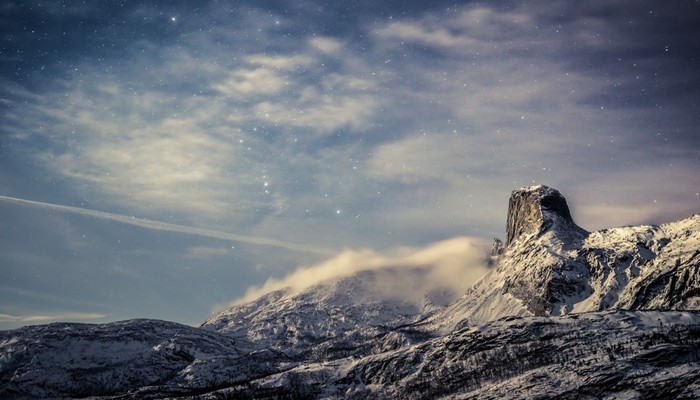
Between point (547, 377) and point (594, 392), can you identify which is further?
point (547, 377)

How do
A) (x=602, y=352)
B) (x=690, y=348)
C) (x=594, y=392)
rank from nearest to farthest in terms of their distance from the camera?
(x=594, y=392), (x=690, y=348), (x=602, y=352)

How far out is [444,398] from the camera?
622ft

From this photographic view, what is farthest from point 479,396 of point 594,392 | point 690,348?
point 690,348

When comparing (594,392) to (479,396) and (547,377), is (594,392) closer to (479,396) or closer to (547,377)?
(547,377)

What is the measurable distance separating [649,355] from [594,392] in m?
29.9

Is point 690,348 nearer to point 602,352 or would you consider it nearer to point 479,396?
point 602,352

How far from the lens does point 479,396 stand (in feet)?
545

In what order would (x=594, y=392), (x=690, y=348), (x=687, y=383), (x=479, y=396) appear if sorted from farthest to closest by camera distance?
(x=479, y=396), (x=690, y=348), (x=594, y=392), (x=687, y=383)

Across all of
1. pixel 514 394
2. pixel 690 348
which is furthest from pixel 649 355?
pixel 514 394

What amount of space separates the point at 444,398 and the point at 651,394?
268 feet

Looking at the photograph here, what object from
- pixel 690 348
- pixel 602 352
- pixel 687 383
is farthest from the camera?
pixel 602 352

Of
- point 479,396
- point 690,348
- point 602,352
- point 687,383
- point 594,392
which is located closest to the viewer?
point 687,383

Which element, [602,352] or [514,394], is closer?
[514,394]

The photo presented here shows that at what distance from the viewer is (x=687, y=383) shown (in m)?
124
